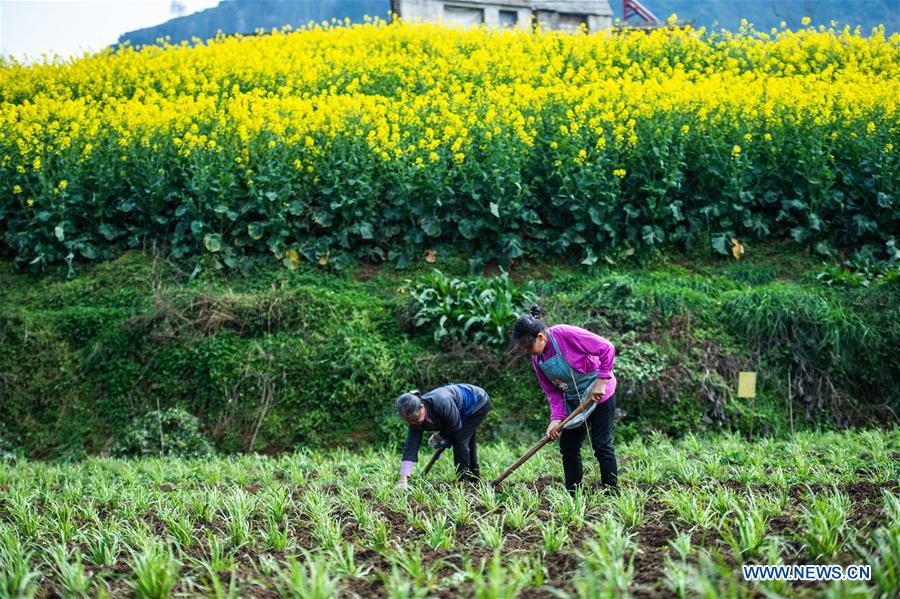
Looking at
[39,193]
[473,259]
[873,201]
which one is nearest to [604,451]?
[473,259]

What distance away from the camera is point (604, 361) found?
5.37m

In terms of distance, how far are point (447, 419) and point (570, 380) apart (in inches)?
42.1

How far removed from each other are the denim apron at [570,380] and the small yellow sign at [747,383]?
3.11 metres

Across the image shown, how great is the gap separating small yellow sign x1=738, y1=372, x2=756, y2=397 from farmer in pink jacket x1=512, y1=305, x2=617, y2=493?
3019 mm

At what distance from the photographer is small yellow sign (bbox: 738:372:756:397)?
7.91 metres

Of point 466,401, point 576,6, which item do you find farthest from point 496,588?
point 576,6

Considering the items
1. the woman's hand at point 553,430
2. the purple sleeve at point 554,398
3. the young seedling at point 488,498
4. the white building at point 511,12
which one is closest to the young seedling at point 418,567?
the young seedling at point 488,498

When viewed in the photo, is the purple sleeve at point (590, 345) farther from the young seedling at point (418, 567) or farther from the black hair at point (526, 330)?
the young seedling at point (418, 567)

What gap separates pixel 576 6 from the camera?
2742 centimetres

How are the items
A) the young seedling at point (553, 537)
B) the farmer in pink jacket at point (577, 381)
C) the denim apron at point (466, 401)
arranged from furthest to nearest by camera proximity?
the denim apron at point (466, 401), the farmer in pink jacket at point (577, 381), the young seedling at point (553, 537)

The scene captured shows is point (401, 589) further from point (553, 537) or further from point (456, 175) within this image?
point (456, 175)

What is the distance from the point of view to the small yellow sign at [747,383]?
791 cm

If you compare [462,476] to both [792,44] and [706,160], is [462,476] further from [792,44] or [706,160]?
[792,44]

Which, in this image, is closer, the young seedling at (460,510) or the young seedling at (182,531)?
the young seedling at (182,531)
